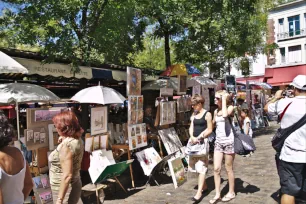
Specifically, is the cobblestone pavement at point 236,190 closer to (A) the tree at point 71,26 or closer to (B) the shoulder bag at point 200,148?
(B) the shoulder bag at point 200,148

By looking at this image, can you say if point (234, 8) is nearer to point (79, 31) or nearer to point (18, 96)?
point (79, 31)

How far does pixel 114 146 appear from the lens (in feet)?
21.8

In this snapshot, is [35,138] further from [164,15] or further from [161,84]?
[164,15]

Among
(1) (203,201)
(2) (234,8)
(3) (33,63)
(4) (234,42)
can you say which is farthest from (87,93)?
(4) (234,42)

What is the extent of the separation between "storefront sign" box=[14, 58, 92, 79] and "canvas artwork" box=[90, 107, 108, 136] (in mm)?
1049

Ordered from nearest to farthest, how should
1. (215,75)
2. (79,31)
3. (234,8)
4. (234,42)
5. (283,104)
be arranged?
(283,104), (79,31), (234,8), (234,42), (215,75)

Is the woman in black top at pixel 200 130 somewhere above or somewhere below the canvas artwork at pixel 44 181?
above

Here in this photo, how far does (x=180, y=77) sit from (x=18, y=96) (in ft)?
17.0

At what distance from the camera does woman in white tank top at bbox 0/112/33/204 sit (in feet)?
6.70

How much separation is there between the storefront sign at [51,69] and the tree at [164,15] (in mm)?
2025

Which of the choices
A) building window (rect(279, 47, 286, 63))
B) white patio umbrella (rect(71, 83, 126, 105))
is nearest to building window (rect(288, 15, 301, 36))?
building window (rect(279, 47, 286, 63))

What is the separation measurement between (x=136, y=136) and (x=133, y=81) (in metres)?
1.12

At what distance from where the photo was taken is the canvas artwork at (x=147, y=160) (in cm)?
646

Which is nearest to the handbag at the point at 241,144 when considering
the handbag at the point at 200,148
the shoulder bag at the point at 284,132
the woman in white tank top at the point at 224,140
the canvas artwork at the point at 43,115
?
the woman in white tank top at the point at 224,140
